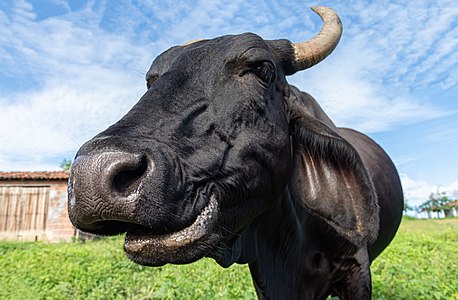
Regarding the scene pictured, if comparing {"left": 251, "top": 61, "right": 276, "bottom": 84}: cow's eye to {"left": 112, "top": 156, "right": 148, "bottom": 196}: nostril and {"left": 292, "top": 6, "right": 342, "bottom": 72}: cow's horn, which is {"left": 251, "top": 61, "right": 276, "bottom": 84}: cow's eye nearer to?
{"left": 292, "top": 6, "right": 342, "bottom": 72}: cow's horn

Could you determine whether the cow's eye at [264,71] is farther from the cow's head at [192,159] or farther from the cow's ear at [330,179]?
the cow's ear at [330,179]

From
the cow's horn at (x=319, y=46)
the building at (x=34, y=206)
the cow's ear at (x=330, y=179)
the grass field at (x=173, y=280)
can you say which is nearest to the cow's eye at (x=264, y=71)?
the cow's ear at (x=330, y=179)

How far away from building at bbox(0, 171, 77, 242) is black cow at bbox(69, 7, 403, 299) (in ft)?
49.3

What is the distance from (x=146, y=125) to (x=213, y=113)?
1.24 feet

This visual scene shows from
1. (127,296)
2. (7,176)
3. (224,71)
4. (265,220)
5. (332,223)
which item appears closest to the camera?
(224,71)

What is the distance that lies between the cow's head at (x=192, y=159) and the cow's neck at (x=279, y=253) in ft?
1.42

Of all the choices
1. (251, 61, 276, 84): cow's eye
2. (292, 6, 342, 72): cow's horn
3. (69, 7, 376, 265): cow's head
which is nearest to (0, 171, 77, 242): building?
(292, 6, 342, 72): cow's horn

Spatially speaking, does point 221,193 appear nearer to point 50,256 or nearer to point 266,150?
point 266,150

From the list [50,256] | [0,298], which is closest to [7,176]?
[50,256]

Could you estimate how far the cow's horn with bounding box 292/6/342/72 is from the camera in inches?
113

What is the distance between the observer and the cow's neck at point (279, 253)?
273cm

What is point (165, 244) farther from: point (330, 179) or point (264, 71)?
point (330, 179)

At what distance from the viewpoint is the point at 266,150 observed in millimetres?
2113

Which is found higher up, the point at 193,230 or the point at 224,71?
the point at 224,71
